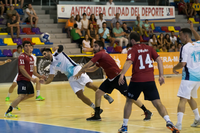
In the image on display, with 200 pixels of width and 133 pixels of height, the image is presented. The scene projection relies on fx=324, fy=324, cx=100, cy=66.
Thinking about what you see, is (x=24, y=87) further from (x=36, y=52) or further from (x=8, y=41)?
(x=8, y=41)

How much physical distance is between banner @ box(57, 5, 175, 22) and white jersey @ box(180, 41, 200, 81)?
16197 millimetres

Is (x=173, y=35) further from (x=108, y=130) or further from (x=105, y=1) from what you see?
(x=108, y=130)

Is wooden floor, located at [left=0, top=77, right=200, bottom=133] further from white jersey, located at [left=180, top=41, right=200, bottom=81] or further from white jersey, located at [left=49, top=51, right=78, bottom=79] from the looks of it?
white jersey, located at [left=49, top=51, right=78, bottom=79]

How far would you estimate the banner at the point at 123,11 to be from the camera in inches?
840

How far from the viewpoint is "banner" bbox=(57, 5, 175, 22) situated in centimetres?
2134

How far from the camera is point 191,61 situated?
5.85 m

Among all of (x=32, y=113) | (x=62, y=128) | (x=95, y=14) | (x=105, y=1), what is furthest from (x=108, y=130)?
(x=105, y=1)

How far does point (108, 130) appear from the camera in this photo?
6059 mm

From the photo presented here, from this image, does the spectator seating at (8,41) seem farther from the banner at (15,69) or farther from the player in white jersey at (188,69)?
the player in white jersey at (188,69)

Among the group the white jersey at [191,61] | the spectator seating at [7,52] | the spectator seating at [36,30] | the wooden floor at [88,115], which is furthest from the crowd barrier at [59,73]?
the white jersey at [191,61]

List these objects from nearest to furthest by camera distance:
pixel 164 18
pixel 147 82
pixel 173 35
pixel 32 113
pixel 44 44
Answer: pixel 147 82 < pixel 32 113 < pixel 44 44 < pixel 173 35 < pixel 164 18

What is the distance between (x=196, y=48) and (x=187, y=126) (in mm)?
1520

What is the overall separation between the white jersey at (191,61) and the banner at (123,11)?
16.2m

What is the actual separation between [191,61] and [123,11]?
17809 millimetres
